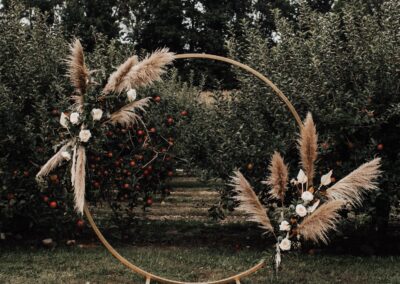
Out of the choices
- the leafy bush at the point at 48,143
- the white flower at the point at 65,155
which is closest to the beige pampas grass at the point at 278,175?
the white flower at the point at 65,155

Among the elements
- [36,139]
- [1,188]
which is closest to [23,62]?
[36,139]

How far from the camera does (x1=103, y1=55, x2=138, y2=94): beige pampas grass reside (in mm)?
4367

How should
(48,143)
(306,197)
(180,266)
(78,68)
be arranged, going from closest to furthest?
1. (306,197)
2. (78,68)
3. (180,266)
4. (48,143)

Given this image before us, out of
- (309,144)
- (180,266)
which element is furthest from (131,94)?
(180,266)

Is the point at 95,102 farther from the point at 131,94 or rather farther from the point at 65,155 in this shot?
the point at 65,155

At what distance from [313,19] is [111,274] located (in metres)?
3.59

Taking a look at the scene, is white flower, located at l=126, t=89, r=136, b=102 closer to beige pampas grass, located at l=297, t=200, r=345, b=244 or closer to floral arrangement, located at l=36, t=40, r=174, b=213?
floral arrangement, located at l=36, t=40, r=174, b=213

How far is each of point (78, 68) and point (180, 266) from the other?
236 cm

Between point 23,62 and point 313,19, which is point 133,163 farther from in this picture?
point 313,19

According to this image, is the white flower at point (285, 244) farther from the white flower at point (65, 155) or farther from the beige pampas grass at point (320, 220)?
the white flower at point (65, 155)

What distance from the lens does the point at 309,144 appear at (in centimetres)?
414

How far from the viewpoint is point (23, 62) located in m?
6.35

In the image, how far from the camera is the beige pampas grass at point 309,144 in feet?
13.4

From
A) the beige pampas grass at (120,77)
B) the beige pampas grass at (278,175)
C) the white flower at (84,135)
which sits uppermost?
the beige pampas grass at (120,77)
